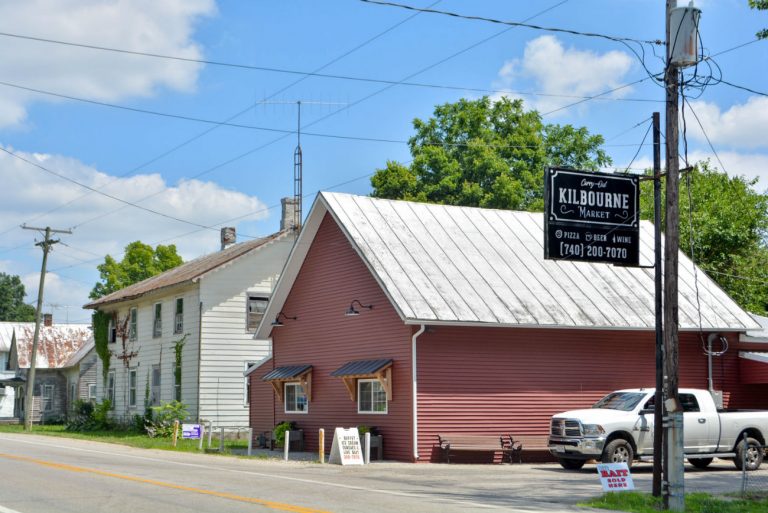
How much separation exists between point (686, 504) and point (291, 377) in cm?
1700

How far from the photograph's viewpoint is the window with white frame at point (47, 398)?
66994 millimetres

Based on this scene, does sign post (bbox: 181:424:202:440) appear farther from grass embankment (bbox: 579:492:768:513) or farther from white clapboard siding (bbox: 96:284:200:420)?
grass embankment (bbox: 579:492:768:513)

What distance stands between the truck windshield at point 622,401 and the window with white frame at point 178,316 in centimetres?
2165

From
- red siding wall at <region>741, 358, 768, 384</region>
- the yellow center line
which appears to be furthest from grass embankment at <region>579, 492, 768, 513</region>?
red siding wall at <region>741, 358, 768, 384</region>

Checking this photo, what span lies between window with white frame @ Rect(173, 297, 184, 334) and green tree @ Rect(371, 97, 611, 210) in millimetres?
16314

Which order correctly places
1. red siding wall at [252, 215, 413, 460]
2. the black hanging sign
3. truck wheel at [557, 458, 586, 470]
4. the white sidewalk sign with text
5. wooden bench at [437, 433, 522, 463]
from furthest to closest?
red siding wall at [252, 215, 413, 460] → wooden bench at [437, 433, 522, 463] → the white sidewalk sign with text → truck wheel at [557, 458, 586, 470] → the black hanging sign

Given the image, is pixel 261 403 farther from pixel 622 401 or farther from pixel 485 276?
pixel 622 401

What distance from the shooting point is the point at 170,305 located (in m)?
43.5

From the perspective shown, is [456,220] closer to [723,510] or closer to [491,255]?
[491,255]

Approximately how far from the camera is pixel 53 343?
68.4m

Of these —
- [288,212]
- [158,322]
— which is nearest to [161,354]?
→ [158,322]

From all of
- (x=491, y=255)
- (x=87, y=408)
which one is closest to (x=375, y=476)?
(x=491, y=255)

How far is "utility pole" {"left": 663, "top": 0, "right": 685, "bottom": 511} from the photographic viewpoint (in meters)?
16.1

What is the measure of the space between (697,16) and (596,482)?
31.2ft
